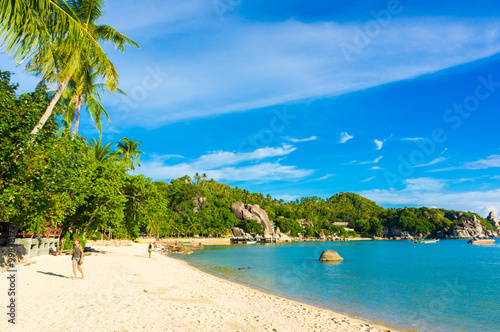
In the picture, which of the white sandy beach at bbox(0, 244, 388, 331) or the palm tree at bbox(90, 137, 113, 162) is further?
the palm tree at bbox(90, 137, 113, 162)

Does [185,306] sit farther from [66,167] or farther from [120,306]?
[66,167]

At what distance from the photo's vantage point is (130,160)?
51.6 meters

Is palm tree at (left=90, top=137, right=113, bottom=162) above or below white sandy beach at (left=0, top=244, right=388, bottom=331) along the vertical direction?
above

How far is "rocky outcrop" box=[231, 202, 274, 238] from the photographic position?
12938 centimetres

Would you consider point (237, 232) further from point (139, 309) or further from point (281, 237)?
point (139, 309)

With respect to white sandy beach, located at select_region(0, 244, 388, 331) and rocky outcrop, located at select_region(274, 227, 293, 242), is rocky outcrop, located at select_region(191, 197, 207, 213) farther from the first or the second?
white sandy beach, located at select_region(0, 244, 388, 331)

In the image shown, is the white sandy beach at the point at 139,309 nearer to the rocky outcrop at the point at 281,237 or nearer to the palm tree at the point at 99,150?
the palm tree at the point at 99,150

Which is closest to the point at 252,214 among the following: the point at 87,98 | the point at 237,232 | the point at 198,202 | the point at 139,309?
the point at 237,232

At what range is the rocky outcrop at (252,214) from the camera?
129375 mm

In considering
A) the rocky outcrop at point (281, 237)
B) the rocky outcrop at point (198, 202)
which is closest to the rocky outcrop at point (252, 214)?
the rocky outcrop at point (281, 237)

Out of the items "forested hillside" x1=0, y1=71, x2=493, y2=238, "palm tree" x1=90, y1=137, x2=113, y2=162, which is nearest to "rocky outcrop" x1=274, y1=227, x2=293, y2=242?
"forested hillside" x1=0, y1=71, x2=493, y2=238

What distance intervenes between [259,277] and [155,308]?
57.8 feet

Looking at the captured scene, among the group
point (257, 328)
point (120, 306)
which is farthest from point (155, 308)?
point (257, 328)

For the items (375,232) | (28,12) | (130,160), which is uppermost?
(130,160)
